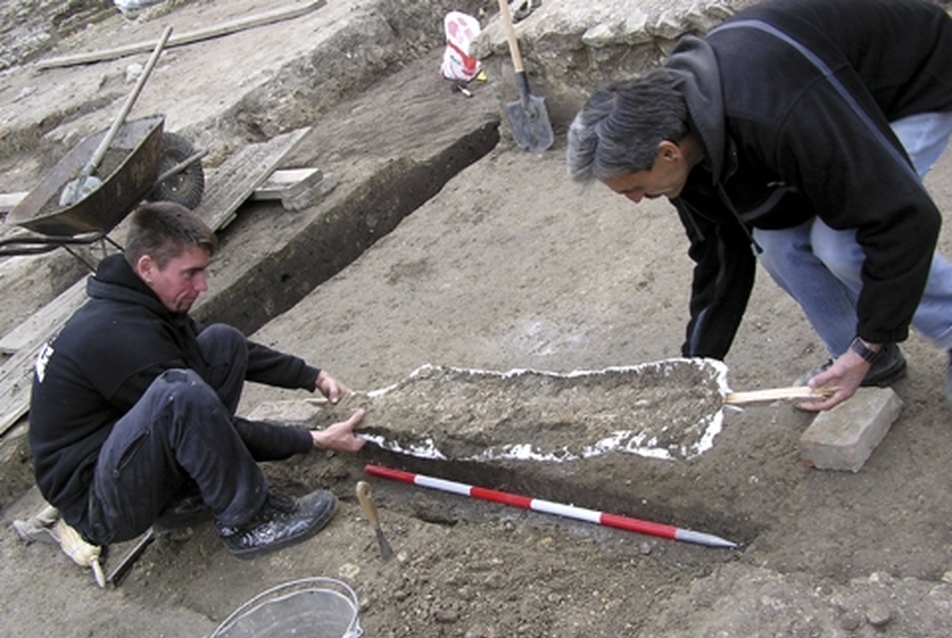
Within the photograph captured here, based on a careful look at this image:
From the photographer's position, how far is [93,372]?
110 inches

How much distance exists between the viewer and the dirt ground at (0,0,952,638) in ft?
7.62

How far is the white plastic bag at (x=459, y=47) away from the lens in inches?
261

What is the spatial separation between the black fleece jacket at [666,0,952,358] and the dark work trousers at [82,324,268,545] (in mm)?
1634

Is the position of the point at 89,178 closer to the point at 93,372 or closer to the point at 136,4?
the point at 93,372

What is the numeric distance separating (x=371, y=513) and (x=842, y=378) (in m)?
1.42

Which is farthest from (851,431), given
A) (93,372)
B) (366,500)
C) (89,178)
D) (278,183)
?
(89,178)

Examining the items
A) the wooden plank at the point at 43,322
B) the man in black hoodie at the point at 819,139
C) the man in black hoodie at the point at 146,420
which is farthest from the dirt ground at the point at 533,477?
the wooden plank at the point at 43,322

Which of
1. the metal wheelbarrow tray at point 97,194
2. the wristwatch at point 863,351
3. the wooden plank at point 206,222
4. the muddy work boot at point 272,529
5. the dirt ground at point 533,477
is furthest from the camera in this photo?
the metal wheelbarrow tray at point 97,194

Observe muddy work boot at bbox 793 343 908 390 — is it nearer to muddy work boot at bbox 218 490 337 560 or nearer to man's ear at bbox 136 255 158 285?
muddy work boot at bbox 218 490 337 560

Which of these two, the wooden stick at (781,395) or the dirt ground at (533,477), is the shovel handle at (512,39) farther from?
the wooden stick at (781,395)

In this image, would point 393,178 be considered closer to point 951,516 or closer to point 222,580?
point 222,580

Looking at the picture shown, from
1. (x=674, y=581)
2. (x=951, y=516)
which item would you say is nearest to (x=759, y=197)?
(x=951, y=516)

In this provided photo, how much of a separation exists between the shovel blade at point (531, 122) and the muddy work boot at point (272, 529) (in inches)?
123

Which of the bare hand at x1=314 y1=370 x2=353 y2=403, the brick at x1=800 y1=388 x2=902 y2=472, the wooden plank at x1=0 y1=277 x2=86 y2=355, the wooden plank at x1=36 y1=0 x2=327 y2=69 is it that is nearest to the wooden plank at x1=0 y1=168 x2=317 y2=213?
the wooden plank at x1=0 y1=277 x2=86 y2=355
